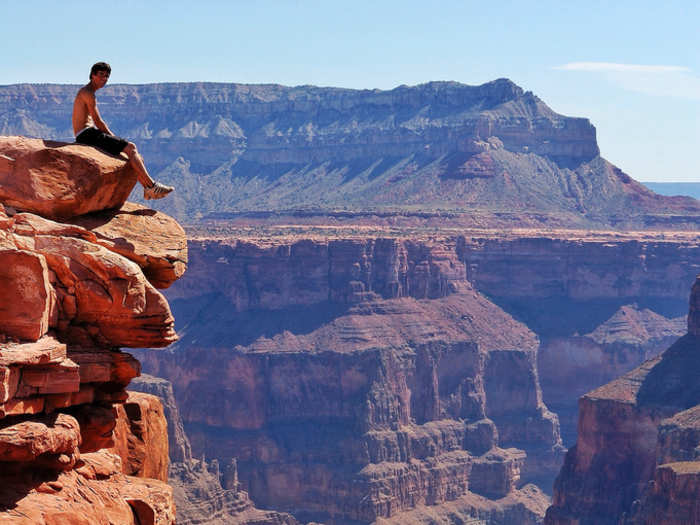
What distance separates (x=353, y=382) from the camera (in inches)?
5984

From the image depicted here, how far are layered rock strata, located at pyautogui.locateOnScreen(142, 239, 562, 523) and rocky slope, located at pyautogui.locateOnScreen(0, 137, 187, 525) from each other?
11576 centimetres

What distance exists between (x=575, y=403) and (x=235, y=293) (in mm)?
37956

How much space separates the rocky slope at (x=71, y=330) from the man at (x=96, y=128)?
0.32 m

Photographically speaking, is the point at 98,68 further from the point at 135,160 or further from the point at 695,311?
the point at 695,311

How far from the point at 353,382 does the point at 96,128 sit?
12787 cm

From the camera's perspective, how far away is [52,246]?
21672mm

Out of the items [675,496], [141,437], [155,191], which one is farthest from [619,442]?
[155,191]

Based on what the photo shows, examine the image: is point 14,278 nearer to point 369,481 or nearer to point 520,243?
point 369,481

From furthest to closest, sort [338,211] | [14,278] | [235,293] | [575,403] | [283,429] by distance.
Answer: [338,211] → [575,403] → [235,293] → [283,429] → [14,278]

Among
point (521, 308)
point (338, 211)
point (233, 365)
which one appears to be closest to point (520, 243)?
point (521, 308)

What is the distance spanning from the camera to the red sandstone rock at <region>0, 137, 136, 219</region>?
22703 millimetres

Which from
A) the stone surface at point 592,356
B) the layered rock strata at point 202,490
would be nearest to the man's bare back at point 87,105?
the layered rock strata at point 202,490

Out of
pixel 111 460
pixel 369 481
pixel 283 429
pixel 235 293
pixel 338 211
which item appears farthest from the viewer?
pixel 338 211

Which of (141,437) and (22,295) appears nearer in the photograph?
(22,295)
